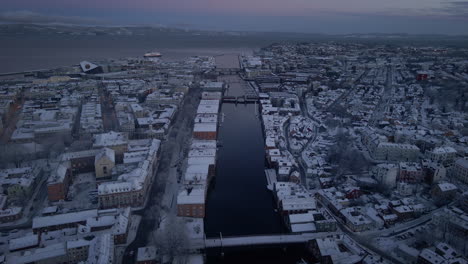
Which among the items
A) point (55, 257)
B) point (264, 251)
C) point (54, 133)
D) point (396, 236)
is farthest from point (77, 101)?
point (396, 236)

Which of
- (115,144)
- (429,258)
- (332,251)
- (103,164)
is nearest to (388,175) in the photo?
(429,258)

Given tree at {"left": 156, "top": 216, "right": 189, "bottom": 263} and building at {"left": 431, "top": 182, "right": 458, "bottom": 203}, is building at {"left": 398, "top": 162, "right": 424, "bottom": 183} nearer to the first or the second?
building at {"left": 431, "top": 182, "right": 458, "bottom": 203}

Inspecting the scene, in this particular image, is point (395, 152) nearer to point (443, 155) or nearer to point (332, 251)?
point (443, 155)

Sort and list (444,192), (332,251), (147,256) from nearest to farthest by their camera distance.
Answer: (147,256)
(332,251)
(444,192)

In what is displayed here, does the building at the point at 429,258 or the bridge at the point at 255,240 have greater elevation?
the building at the point at 429,258

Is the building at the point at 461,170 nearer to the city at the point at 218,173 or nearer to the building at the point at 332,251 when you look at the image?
the city at the point at 218,173

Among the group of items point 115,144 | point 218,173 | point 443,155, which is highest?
point 115,144

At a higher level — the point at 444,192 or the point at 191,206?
the point at 444,192

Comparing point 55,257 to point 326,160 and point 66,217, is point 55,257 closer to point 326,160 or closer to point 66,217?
point 66,217

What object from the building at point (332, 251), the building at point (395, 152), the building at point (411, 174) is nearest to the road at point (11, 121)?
the building at point (332, 251)
